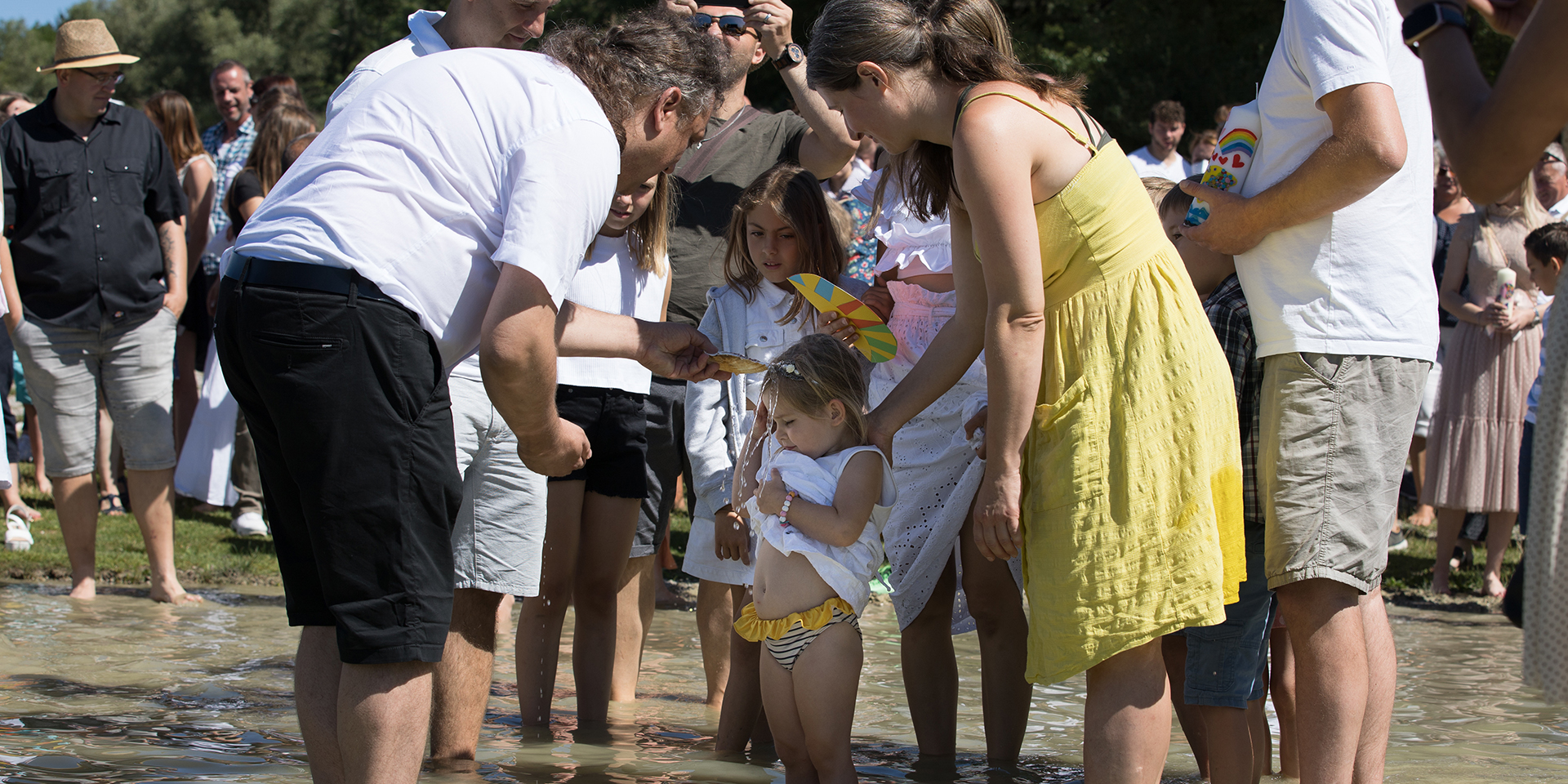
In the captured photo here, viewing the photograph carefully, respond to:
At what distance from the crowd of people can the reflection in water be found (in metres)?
0.19

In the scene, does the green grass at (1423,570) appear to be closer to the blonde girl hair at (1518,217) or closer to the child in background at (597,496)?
the blonde girl hair at (1518,217)

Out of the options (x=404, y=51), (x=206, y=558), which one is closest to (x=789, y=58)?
(x=404, y=51)

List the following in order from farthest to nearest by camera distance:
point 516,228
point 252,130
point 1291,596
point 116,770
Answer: point 252,130 → point 116,770 → point 1291,596 → point 516,228

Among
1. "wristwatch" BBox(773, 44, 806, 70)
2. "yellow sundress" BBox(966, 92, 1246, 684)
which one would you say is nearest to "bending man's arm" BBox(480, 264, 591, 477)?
"yellow sundress" BBox(966, 92, 1246, 684)

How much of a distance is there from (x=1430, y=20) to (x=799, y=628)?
→ 6.29 feet

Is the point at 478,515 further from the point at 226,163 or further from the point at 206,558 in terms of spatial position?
the point at 226,163

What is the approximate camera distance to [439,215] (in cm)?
240

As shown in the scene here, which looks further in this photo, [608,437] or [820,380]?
[608,437]

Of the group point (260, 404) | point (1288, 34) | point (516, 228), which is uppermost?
point (1288, 34)

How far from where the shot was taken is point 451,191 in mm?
2396

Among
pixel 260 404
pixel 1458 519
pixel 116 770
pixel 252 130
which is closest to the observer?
pixel 260 404

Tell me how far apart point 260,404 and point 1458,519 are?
6.55 metres

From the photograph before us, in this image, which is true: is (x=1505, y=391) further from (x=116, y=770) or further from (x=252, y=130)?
(x=252, y=130)

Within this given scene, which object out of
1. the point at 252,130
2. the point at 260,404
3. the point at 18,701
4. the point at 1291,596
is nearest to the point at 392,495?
the point at 260,404
